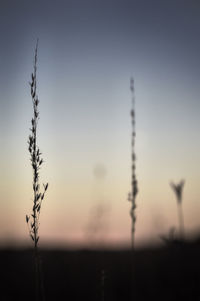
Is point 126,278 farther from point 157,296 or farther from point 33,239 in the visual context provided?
point 33,239

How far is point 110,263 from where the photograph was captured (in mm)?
13133

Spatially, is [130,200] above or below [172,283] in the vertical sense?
above

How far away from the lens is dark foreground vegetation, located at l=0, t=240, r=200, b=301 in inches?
345

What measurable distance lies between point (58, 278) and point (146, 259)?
350 centimetres

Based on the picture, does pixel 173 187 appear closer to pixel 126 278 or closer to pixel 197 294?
pixel 197 294

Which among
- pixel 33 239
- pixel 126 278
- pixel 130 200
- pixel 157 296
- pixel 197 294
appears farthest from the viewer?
pixel 126 278

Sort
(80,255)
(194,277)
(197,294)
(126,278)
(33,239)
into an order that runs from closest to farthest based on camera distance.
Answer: (33,239) < (197,294) < (194,277) < (126,278) < (80,255)

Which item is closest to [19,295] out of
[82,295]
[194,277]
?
[82,295]

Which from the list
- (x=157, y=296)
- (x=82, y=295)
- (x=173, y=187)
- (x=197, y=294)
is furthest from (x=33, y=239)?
(x=82, y=295)

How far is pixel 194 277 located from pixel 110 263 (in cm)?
426

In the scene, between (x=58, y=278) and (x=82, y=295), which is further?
(x=58, y=278)

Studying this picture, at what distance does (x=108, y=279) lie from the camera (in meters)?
10.5

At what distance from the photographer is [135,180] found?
434cm

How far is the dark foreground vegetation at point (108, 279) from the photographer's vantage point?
28.8 ft
